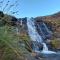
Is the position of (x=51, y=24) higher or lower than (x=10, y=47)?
higher

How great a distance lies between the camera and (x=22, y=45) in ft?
12.6

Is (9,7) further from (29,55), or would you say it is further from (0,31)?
(29,55)

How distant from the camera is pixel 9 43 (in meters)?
3.69

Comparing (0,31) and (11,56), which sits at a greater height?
(0,31)

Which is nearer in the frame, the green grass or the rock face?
the green grass

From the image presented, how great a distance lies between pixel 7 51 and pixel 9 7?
877 millimetres

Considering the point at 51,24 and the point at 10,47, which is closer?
the point at 10,47

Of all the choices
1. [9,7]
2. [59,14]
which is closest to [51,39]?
[59,14]

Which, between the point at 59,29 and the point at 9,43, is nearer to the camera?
the point at 9,43

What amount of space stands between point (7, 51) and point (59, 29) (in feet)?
33.8

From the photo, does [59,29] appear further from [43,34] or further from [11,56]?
[11,56]

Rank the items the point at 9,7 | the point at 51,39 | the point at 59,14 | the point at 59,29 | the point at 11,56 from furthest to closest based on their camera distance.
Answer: the point at 59,14
the point at 59,29
the point at 51,39
the point at 9,7
the point at 11,56

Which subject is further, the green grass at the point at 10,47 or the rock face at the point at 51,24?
the rock face at the point at 51,24

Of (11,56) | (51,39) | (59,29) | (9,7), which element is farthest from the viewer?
(59,29)
